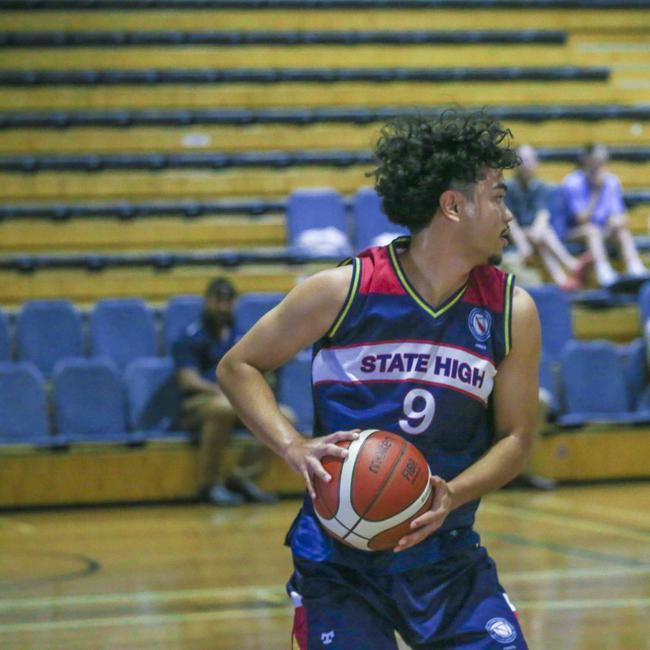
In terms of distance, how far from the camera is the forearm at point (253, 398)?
2.45 m

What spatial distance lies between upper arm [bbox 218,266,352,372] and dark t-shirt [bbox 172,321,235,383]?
499 cm

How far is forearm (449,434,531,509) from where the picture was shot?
2.36 metres

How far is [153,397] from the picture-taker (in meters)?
7.73

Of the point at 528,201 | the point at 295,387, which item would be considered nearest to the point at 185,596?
the point at 295,387

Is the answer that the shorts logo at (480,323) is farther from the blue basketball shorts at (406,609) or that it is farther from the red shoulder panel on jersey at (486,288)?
the blue basketball shorts at (406,609)

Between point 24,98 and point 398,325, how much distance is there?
29.8 feet

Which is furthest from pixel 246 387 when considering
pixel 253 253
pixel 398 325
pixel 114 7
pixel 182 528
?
pixel 114 7

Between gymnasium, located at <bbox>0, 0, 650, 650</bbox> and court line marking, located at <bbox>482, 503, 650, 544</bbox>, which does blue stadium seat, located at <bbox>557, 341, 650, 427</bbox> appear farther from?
court line marking, located at <bbox>482, 503, 650, 544</bbox>

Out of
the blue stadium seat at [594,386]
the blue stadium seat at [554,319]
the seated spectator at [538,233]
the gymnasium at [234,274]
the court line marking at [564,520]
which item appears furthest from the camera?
the seated spectator at [538,233]

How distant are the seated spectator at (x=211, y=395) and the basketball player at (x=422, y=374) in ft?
16.1

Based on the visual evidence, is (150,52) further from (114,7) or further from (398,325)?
(398,325)

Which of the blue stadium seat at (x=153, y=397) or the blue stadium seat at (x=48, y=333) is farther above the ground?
the blue stadium seat at (x=48, y=333)

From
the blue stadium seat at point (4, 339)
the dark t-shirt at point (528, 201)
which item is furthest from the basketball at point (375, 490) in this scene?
the dark t-shirt at point (528, 201)

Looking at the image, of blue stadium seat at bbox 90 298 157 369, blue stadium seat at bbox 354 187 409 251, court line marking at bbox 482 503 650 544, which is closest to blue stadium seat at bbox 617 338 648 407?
court line marking at bbox 482 503 650 544
